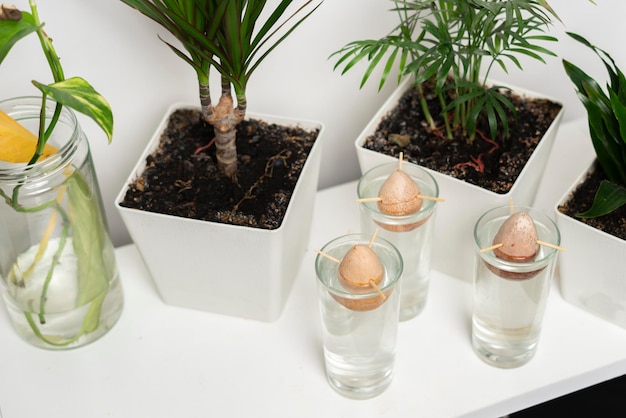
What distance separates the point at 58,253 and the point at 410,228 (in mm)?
441

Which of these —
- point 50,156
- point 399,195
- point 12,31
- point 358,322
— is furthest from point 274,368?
point 12,31

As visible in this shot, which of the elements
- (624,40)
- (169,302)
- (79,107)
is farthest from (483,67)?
(79,107)

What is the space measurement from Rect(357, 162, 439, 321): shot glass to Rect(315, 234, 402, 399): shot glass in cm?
5

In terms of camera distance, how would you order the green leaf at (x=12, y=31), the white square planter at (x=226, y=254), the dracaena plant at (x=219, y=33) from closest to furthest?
the green leaf at (x=12, y=31) < the dracaena plant at (x=219, y=33) < the white square planter at (x=226, y=254)

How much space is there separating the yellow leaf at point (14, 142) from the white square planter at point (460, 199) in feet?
1.30

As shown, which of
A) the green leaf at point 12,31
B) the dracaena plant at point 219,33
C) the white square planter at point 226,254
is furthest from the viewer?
the white square planter at point 226,254

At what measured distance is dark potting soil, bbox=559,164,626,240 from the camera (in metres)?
0.91

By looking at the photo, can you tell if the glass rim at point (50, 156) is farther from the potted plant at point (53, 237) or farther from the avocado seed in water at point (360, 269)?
the avocado seed in water at point (360, 269)

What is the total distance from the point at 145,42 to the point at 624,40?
0.72 m

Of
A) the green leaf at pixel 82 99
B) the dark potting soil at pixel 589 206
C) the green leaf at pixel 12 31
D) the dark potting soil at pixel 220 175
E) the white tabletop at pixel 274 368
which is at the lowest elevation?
the white tabletop at pixel 274 368

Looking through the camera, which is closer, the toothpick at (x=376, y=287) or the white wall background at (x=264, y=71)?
the toothpick at (x=376, y=287)

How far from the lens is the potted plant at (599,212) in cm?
88

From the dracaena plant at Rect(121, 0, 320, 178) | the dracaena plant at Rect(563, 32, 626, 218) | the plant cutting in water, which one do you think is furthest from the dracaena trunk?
the dracaena plant at Rect(563, 32, 626, 218)

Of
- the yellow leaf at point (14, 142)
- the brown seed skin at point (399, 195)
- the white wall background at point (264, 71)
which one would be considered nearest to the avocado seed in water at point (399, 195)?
the brown seed skin at point (399, 195)
